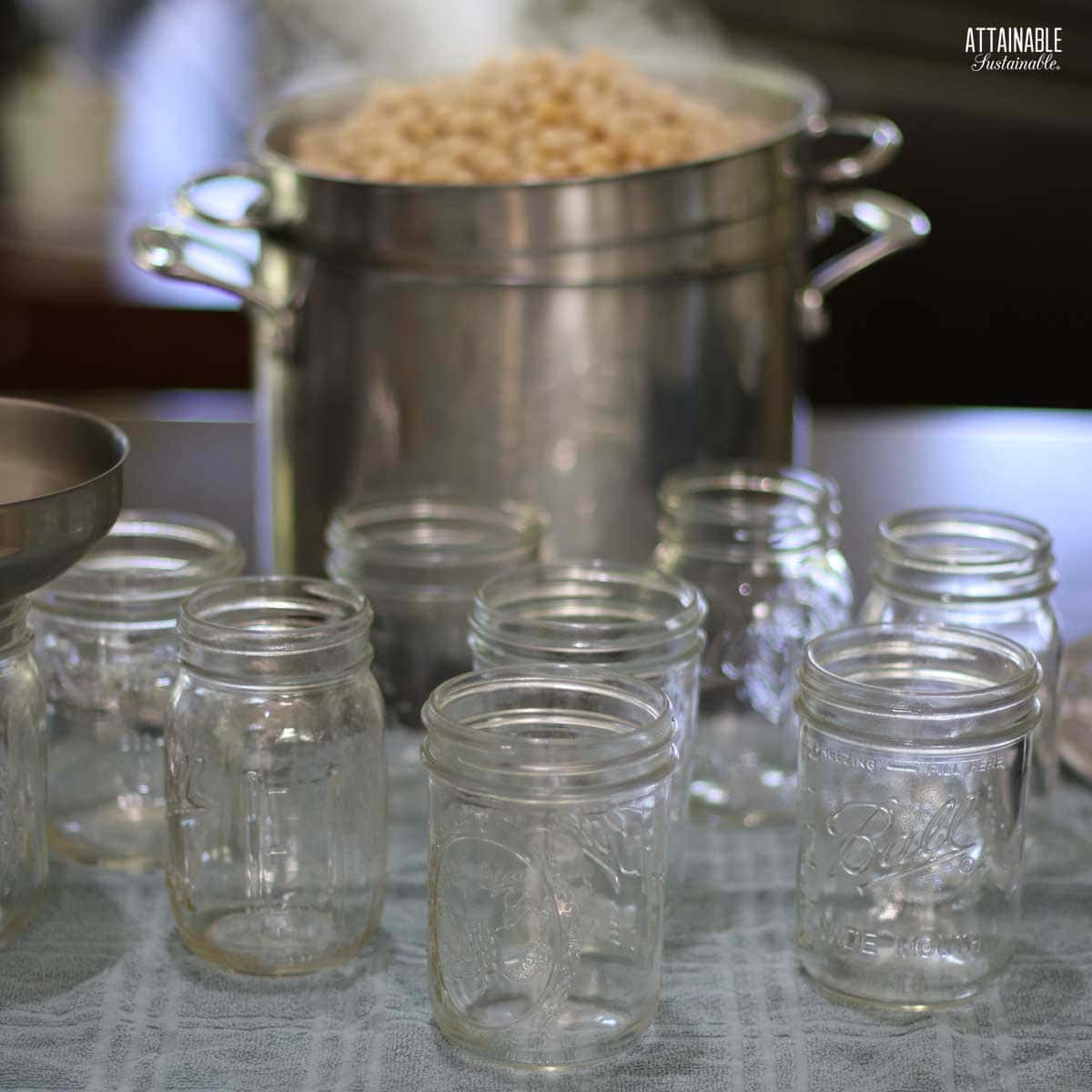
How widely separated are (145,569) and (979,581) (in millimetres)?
394

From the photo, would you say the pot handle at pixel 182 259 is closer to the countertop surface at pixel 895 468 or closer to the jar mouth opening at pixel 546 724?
the countertop surface at pixel 895 468

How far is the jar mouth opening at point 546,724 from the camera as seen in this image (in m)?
0.60

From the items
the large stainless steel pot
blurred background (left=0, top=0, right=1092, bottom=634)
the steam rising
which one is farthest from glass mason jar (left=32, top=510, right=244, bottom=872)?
blurred background (left=0, top=0, right=1092, bottom=634)

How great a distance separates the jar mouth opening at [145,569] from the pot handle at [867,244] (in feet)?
1.20

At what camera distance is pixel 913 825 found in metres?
0.65

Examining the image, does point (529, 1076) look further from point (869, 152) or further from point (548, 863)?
point (869, 152)

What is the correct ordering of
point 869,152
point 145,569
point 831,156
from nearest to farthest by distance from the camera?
point 145,569 < point 869,152 < point 831,156

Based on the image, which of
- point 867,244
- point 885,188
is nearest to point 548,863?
point 867,244

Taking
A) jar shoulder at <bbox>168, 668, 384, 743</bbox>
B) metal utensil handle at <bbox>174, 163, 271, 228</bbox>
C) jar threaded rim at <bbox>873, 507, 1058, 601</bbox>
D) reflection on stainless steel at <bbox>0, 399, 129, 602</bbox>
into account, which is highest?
metal utensil handle at <bbox>174, 163, 271, 228</bbox>

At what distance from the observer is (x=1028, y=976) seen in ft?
2.22

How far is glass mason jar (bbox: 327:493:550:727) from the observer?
0.82 m

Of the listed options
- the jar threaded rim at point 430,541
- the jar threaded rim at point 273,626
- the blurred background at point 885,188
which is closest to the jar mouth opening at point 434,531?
the jar threaded rim at point 430,541

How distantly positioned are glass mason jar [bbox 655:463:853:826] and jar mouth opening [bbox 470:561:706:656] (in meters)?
0.07

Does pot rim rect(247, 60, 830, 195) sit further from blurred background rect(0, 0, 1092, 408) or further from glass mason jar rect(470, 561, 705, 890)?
blurred background rect(0, 0, 1092, 408)
